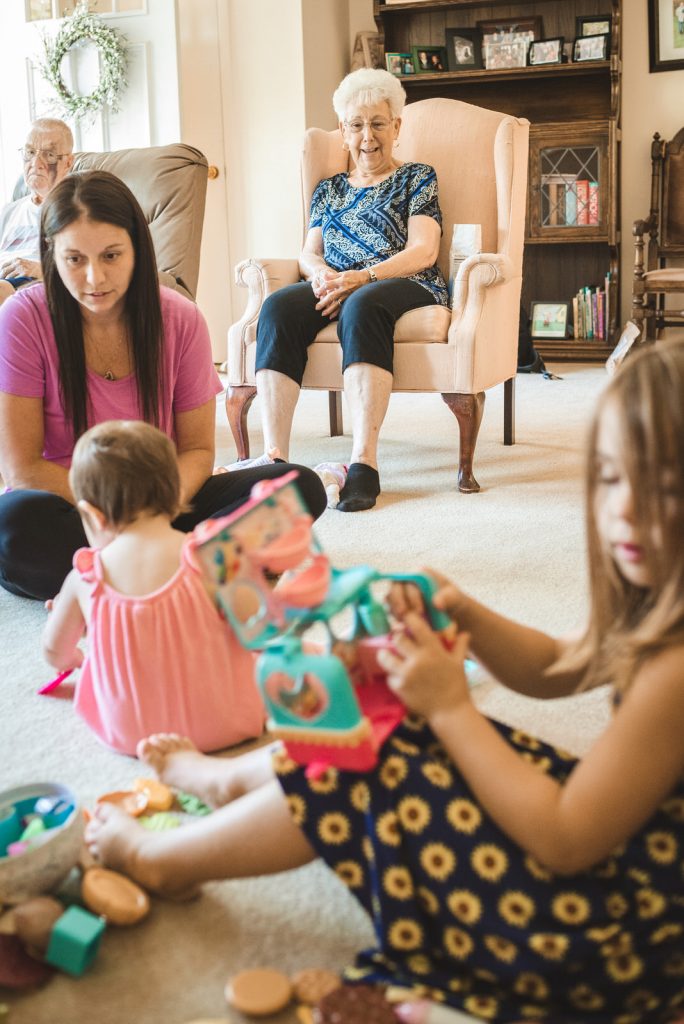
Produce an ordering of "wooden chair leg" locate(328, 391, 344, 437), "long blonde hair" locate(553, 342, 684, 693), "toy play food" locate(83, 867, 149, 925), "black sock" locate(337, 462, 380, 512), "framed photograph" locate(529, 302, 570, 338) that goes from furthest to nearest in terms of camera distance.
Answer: "framed photograph" locate(529, 302, 570, 338)
"wooden chair leg" locate(328, 391, 344, 437)
"black sock" locate(337, 462, 380, 512)
"toy play food" locate(83, 867, 149, 925)
"long blonde hair" locate(553, 342, 684, 693)

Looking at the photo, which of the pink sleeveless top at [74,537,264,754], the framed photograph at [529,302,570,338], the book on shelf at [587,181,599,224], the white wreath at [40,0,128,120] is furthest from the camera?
the framed photograph at [529,302,570,338]

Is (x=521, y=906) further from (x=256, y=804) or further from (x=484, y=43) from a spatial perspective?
(x=484, y=43)

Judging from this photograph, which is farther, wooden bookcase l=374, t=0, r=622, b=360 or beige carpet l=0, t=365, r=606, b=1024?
wooden bookcase l=374, t=0, r=622, b=360

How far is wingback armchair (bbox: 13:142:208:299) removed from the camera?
3.28 meters

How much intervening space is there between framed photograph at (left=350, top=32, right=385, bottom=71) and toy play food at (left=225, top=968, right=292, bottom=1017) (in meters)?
5.02

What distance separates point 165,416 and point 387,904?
46.8 inches

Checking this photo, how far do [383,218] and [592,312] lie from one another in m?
2.27

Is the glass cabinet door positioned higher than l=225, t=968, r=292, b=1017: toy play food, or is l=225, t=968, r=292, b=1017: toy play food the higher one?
the glass cabinet door

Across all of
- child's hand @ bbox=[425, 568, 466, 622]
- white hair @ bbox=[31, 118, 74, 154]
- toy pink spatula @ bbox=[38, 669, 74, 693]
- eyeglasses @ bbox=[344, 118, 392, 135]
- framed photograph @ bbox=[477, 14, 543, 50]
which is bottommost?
toy pink spatula @ bbox=[38, 669, 74, 693]

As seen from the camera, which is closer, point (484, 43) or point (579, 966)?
point (579, 966)

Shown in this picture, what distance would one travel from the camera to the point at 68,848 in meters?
1.02

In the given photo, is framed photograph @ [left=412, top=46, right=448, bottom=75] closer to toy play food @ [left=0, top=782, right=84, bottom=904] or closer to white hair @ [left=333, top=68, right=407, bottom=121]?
white hair @ [left=333, top=68, right=407, bottom=121]

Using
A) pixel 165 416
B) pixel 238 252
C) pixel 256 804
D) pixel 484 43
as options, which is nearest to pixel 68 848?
pixel 256 804

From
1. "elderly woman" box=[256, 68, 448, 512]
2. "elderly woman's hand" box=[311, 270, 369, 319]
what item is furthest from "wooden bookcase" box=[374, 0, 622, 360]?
"elderly woman's hand" box=[311, 270, 369, 319]
